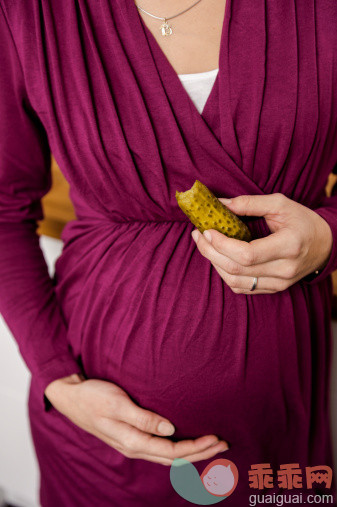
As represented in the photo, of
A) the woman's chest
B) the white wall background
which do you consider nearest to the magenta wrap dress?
the woman's chest

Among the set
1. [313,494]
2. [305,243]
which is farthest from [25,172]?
[313,494]

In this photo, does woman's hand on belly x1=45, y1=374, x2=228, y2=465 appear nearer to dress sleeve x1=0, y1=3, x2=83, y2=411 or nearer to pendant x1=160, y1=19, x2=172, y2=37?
dress sleeve x1=0, y1=3, x2=83, y2=411

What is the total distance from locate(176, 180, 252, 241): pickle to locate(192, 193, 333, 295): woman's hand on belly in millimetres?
14

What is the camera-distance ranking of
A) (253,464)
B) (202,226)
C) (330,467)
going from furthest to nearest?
(330,467) < (253,464) < (202,226)

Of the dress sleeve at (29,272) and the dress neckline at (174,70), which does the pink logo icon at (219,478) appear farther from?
the dress neckline at (174,70)

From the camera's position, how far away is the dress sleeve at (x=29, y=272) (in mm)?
724

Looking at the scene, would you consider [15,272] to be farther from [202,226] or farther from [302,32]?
[302,32]

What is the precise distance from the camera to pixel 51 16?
619 mm

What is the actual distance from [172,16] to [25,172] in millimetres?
334

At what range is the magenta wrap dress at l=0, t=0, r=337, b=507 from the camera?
61 cm

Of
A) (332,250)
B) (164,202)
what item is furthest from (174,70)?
(332,250)

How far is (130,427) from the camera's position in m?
0.69

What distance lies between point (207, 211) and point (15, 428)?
126 cm

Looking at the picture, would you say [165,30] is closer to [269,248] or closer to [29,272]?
[269,248]
